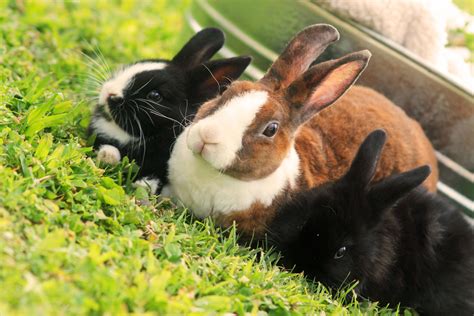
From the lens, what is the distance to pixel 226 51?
4.88 metres

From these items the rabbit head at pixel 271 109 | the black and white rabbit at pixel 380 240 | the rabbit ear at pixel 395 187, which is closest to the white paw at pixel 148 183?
the rabbit head at pixel 271 109

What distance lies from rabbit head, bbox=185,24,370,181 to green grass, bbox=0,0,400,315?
41cm

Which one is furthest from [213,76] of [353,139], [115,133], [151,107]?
[353,139]

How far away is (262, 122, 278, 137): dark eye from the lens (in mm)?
3365

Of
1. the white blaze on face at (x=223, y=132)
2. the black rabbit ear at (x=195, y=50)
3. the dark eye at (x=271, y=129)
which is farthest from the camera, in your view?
the black rabbit ear at (x=195, y=50)

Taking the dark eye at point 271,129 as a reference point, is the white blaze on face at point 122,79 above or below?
below

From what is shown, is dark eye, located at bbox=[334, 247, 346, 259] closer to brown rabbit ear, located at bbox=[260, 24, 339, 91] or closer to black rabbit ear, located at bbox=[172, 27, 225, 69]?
brown rabbit ear, located at bbox=[260, 24, 339, 91]

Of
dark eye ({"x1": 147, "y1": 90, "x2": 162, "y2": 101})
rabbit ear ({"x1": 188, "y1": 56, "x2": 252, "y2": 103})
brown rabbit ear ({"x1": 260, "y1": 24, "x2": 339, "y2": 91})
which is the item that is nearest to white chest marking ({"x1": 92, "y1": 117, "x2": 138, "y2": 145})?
dark eye ({"x1": 147, "y1": 90, "x2": 162, "y2": 101})

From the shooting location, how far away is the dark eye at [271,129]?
337 centimetres

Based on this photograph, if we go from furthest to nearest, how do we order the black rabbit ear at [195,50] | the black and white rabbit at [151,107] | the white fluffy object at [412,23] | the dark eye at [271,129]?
the white fluffy object at [412,23] < the black rabbit ear at [195,50] < the black and white rabbit at [151,107] < the dark eye at [271,129]

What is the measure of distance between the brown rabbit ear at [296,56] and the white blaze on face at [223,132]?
1.15ft

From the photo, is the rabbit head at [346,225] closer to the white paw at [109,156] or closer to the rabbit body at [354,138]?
the rabbit body at [354,138]

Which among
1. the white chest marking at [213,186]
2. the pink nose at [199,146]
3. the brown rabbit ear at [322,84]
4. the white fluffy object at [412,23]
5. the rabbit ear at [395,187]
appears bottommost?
the white chest marking at [213,186]

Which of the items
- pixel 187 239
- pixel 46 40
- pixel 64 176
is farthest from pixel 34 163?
pixel 46 40
